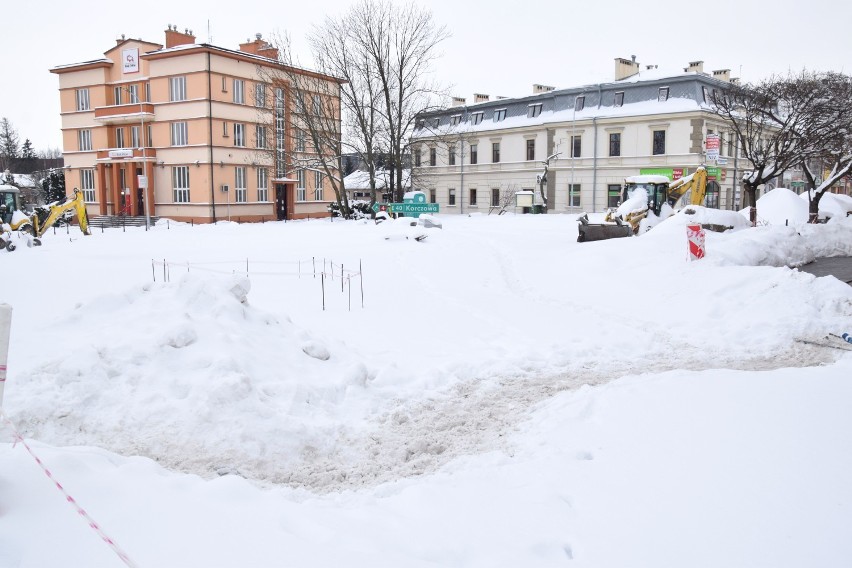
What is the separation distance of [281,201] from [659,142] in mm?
28120

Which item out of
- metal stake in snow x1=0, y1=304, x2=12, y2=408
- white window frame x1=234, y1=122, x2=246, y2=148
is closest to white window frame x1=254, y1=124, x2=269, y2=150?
white window frame x1=234, y1=122, x2=246, y2=148

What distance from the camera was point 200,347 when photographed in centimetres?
797

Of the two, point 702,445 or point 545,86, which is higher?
point 545,86

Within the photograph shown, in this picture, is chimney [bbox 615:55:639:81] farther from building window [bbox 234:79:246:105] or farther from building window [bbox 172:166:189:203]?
building window [bbox 172:166:189:203]

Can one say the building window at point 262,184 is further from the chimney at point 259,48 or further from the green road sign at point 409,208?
the green road sign at point 409,208

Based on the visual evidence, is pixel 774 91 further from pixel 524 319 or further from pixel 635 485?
pixel 635 485

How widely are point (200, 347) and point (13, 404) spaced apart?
199 cm

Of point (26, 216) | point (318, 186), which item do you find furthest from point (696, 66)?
point (26, 216)

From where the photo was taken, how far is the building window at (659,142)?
47544mm

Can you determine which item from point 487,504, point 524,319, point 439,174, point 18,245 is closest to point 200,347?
point 487,504

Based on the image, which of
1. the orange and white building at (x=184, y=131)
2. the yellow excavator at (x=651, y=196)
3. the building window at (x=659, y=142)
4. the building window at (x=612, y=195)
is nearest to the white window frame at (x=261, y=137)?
the orange and white building at (x=184, y=131)

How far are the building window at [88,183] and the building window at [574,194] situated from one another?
36.7m

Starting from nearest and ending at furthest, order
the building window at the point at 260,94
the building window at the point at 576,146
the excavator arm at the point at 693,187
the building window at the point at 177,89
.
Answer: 1. the excavator arm at the point at 693,187
2. the building window at the point at 177,89
3. the building window at the point at 260,94
4. the building window at the point at 576,146

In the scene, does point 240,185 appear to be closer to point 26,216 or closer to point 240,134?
point 240,134
